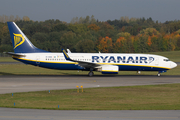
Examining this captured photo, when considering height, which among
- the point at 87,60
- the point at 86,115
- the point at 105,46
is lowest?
the point at 86,115

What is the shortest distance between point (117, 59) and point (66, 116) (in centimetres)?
2695

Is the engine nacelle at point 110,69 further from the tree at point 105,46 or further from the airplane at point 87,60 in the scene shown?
the tree at point 105,46

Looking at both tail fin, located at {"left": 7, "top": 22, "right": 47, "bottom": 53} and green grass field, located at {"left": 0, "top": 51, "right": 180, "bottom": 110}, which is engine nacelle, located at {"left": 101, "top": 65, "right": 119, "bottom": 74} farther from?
green grass field, located at {"left": 0, "top": 51, "right": 180, "bottom": 110}

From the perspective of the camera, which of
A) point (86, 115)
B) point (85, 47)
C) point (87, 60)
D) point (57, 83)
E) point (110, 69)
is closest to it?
point (86, 115)

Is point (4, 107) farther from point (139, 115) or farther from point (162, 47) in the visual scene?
point (162, 47)

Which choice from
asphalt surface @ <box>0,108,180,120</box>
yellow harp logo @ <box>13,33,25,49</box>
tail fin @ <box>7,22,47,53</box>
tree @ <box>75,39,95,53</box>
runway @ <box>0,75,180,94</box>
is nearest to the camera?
asphalt surface @ <box>0,108,180,120</box>

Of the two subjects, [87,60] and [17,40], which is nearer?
[87,60]

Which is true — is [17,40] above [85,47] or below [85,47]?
below

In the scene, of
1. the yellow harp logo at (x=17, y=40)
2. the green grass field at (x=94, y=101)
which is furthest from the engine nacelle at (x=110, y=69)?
the green grass field at (x=94, y=101)

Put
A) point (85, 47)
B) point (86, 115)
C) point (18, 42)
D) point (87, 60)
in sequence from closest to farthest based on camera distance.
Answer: point (86, 115)
point (87, 60)
point (18, 42)
point (85, 47)

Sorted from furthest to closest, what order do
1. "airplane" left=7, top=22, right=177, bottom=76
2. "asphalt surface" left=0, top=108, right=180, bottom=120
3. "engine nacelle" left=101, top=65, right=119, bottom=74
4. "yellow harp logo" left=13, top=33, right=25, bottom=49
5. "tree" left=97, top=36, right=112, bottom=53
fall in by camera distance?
"tree" left=97, top=36, right=112, bottom=53
"yellow harp logo" left=13, top=33, right=25, bottom=49
"airplane" left=7, top=22, right=177, bottom=76
"engine nacelle" left=101, top=65, right=119, bottom=74
"asphalt surface" left=0, top=108, right=180, bottom=120

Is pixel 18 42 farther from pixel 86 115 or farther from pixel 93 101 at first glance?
pixel 86 115

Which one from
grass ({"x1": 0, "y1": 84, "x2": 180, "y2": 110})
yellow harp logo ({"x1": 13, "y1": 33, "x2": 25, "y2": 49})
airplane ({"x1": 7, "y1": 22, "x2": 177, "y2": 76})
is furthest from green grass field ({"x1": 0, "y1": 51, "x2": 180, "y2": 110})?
yellow harp logo ({"x1": 13, "y1": 33, "x2": 25, "y2": 49})

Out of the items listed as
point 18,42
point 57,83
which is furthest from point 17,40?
point 57,83
